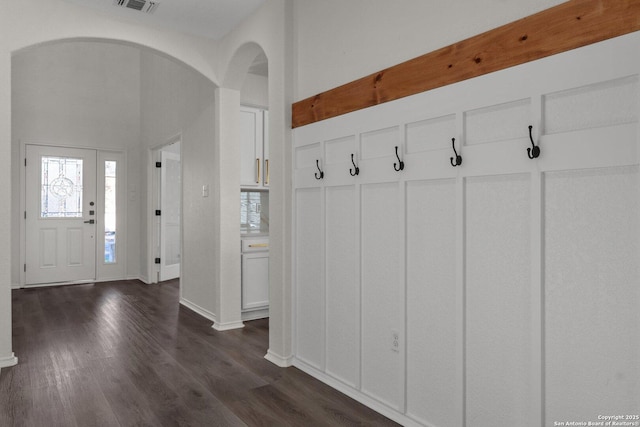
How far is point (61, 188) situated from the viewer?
19.9 ft

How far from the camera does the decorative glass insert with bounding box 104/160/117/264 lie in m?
6.43

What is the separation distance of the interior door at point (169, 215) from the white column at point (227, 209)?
2.69 m

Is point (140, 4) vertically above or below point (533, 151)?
above

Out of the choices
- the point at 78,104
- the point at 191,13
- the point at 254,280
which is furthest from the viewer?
the point at 78,104

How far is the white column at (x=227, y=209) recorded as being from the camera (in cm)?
390

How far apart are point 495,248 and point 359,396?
47.8 inches

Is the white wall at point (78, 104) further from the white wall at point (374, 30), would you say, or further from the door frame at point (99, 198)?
the white wall at point (374, 30)

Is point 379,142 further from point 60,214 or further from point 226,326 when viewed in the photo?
point 60,214

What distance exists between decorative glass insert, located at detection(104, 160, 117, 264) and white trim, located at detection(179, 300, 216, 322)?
2.24 meters

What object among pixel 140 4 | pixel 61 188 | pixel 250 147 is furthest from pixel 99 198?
pixel 140 4

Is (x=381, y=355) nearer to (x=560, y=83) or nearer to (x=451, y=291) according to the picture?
(x=451, y=291)

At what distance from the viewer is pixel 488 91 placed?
173 centimetres

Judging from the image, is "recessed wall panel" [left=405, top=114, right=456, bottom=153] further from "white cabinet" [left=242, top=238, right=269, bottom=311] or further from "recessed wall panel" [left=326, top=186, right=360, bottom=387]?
"white cabinet" [left=242, top=238, right=269, bottom=311]

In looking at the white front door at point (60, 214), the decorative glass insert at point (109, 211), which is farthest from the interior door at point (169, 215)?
the white front door at point (60, 214)
